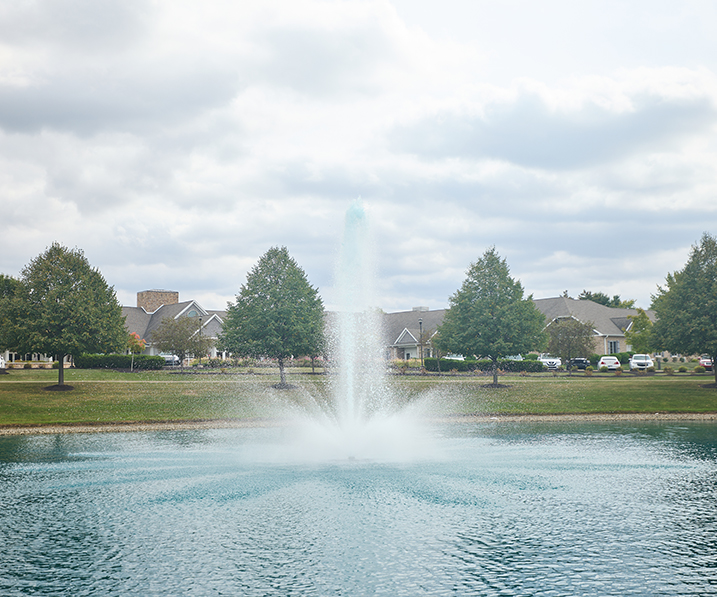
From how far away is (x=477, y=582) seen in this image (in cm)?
971

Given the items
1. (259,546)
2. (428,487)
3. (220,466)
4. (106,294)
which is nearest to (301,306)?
(106,294)

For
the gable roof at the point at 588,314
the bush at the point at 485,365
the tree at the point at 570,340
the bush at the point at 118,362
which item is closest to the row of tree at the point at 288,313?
the tree at the point at 570,340

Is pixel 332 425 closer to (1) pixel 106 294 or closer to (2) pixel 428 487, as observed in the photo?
(2) pixel 428 487

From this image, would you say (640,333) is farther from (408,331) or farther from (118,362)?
(118,362)

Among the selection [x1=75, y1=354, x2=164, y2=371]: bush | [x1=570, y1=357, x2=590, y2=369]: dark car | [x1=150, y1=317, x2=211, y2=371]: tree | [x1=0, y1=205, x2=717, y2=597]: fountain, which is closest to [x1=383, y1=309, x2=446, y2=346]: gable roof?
[x1=570, y1=357, x2=590, y2=369]: dark car

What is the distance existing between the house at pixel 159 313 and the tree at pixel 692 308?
55853mm

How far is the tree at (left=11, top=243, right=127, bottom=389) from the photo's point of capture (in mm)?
39156

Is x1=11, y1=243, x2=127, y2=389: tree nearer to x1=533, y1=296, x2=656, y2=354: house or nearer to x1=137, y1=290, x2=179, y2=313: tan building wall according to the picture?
x1=137, y1=290, x2=179, y2=313: tan building wall

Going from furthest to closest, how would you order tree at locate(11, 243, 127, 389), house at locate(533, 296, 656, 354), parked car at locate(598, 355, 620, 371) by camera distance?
house at locate(533, 296, 656, 354) < parked car at locate(598, 355, 620, 371) < tree at locate(11, 243, 127, 389)

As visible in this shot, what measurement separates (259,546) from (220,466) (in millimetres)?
8362

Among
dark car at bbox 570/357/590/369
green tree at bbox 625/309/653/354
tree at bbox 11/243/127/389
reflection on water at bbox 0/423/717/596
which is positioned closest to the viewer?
reflection on water at bbox 0/423/717/596

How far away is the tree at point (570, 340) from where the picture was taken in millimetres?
60562

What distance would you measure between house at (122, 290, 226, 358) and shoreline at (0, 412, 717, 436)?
53.7 metres

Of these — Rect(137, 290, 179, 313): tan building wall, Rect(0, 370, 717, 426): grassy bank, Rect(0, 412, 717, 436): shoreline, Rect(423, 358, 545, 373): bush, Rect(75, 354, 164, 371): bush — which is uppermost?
Rect(137, 290, 179, 313): tan building wall
